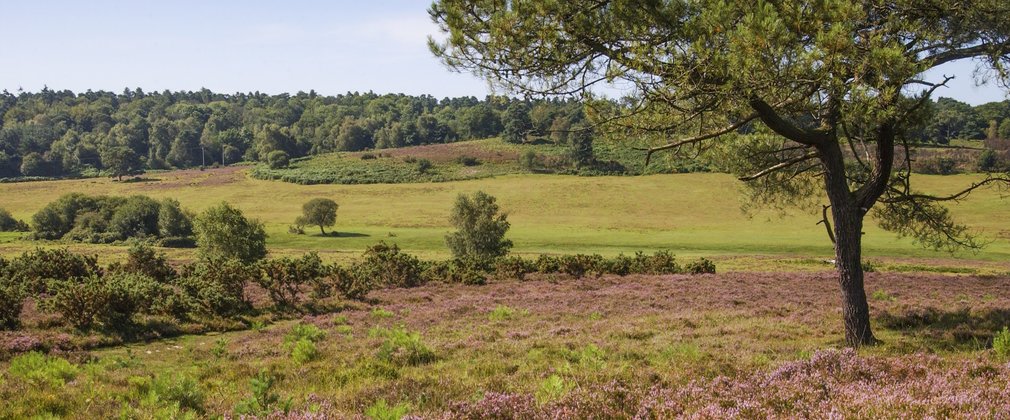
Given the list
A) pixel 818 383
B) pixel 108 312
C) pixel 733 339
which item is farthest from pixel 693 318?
pixel 108 312

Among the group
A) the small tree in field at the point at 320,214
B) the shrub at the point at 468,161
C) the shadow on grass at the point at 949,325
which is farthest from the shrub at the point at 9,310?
the shrub at the point at 468,161

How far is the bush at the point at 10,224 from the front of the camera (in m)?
94.2

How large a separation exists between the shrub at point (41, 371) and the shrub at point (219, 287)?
10288 mm

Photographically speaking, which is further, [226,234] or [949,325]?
[226,234]

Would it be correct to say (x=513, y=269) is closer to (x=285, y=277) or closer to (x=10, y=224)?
(x=285, y=277)

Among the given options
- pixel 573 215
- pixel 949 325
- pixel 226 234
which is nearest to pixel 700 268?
pixel 949 325

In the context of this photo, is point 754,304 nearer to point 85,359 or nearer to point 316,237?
point 85,359

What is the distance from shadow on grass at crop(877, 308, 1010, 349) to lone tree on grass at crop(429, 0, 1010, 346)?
1.49m

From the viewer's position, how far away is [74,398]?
7906 millimetres

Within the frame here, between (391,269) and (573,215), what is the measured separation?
228 ft

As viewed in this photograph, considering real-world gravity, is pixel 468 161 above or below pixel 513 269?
above

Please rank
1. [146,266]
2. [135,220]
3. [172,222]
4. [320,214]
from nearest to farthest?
[146,266] → [172,222] → [135,220] → [320,214]

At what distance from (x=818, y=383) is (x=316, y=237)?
83.0m

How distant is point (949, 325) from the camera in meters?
14.2
